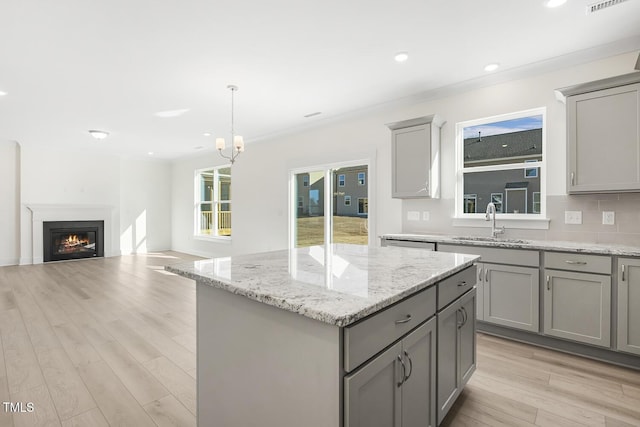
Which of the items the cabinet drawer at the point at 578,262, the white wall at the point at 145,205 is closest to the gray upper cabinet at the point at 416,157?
the cabinet drawer at the point at 578,262

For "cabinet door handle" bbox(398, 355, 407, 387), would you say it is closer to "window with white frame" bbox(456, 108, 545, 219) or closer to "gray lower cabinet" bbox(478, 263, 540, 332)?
"gray lower cabinet" bbox(478, 263, 540, 332)

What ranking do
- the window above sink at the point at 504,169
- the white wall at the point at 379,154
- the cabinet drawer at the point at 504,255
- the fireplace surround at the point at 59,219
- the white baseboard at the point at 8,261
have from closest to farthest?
the cabinet drawer at the point at 504,255 < the white wall at the point at 379,154 < the window above sink at the point at 504,169 < the white baseboard at the point at 8,261 < the fireplace surround at the point at 59,219

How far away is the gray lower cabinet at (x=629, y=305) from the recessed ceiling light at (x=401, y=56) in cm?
245

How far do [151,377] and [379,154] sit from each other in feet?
12.0

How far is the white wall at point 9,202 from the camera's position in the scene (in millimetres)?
6656

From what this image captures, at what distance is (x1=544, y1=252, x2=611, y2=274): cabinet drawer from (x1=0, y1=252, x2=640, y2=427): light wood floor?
0.75m

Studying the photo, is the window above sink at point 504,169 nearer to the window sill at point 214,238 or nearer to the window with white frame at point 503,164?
the window with white frame at point 503,164

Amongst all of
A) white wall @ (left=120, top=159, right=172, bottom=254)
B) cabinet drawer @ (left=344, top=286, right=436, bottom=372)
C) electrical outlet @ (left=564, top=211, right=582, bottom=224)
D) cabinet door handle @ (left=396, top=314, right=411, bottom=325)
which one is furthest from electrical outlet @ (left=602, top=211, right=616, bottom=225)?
white wall @ (left=120, top=159, right=172, bottom=254)

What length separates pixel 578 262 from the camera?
2592mm

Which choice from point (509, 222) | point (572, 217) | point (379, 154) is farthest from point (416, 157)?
point (572, 217)

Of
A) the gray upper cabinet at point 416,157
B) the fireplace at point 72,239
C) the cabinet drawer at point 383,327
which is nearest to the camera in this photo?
the cabinet drawer at point 383,327

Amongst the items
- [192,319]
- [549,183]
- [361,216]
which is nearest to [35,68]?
[192,319]

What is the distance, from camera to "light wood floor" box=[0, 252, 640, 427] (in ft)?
6.21

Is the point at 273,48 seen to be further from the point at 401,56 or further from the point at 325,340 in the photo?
the point at 325,340
